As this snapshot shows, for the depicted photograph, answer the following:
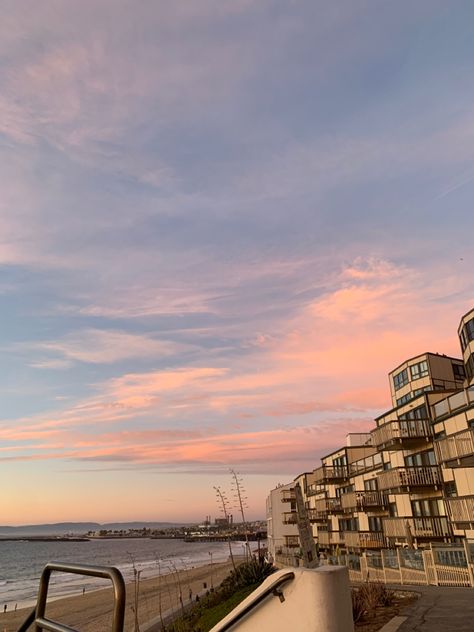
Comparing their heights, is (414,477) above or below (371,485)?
above

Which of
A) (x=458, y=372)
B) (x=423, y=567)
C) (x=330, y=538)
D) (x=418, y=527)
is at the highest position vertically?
(x=458, y=372)

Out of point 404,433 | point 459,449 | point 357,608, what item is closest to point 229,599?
point 459,449

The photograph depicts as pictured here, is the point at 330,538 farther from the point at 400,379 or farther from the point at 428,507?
the point at 428,507

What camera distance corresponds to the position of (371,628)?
32.4ft

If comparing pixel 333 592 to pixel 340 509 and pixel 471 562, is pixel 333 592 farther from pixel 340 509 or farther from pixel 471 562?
pixel 340 509

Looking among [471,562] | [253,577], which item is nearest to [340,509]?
[253,577]

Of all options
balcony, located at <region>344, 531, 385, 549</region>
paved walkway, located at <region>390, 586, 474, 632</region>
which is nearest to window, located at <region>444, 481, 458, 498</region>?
balcony, located at <region>344, 531, 385, 549</region>

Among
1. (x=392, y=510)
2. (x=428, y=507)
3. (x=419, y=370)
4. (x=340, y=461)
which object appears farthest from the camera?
(x=340, y=461)

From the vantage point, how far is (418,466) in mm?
28906

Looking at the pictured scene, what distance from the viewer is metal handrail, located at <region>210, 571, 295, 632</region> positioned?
3562 mm

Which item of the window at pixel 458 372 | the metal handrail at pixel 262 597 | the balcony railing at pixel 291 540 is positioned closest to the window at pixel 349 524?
the window at pixel 458 372

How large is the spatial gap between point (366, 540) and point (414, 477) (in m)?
10.8

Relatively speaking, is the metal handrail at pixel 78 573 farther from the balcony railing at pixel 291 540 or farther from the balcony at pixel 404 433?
the balcony railing at pixel 291 540

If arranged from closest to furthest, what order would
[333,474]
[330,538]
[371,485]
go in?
1. [371,485]
2. [330,538]
3. [333,474]
